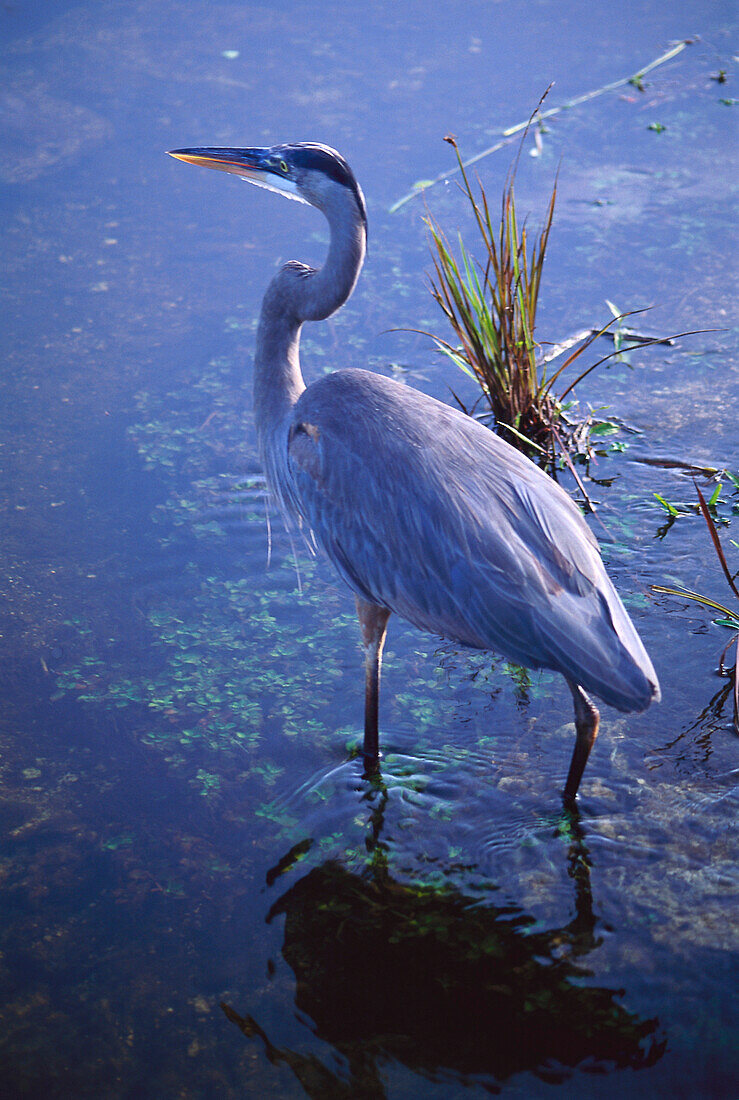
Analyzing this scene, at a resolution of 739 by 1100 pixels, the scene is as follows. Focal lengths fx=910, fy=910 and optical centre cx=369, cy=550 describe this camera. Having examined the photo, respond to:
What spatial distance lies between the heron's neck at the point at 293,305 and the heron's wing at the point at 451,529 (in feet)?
0.79

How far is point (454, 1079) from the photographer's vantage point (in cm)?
232

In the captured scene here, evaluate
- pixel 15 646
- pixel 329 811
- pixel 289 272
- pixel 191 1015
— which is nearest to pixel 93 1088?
pixel 191 1015

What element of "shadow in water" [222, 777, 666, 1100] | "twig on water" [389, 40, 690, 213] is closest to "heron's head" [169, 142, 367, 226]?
"shadow in water" [222, 777, 666, 1100]

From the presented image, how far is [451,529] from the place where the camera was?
112 inches

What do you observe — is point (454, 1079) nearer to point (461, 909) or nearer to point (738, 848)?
point (461, 909)

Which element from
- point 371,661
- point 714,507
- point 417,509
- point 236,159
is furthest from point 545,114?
point 371,661

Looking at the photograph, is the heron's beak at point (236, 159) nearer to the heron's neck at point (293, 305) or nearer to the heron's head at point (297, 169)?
the heron's head at point (297, 169)

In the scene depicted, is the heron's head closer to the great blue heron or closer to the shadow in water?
the great blue heron

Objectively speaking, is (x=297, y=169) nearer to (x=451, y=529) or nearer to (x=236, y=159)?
(x=236, y=159)

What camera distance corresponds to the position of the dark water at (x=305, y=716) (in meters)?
2.45

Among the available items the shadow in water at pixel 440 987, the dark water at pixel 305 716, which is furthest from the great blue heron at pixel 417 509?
the shadow in water at pixel 440 987

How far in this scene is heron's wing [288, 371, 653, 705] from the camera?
2680 mm

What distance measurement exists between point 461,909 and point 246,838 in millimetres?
731

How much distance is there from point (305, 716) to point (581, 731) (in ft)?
3.53
